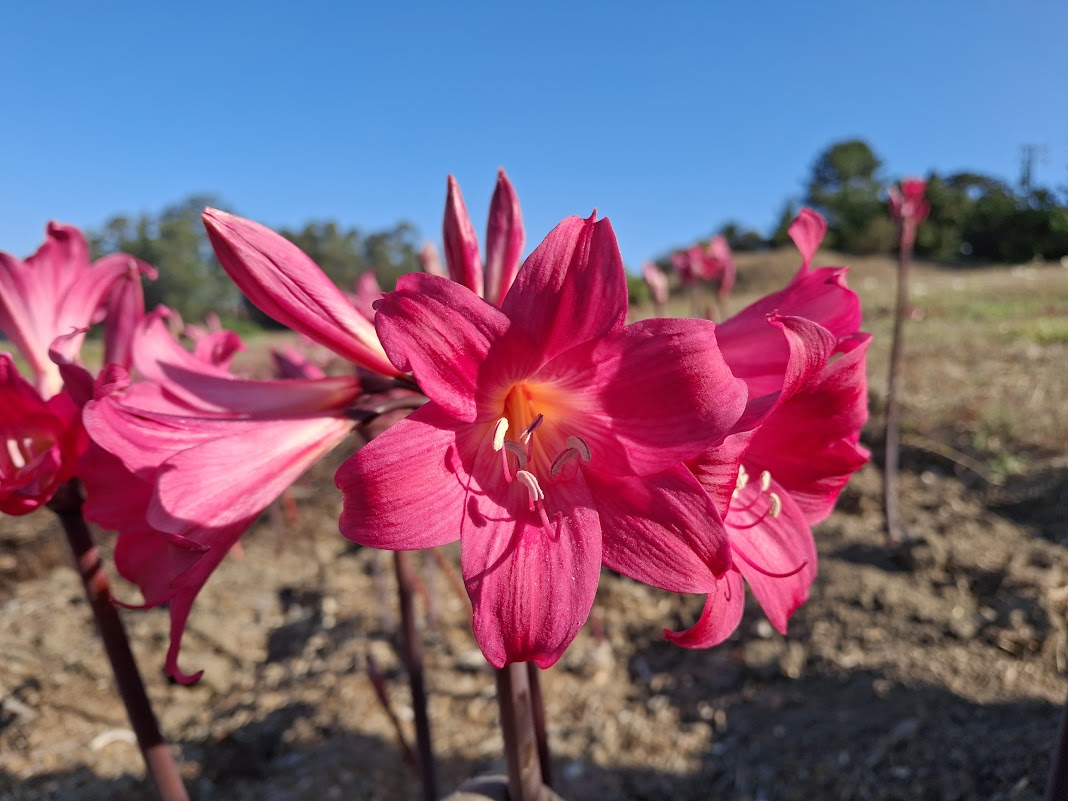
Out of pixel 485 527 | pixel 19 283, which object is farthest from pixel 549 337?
pixel 19 283

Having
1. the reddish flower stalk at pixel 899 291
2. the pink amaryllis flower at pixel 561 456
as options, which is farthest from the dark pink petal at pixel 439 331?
the reddish flower stalk at pixel 899 291

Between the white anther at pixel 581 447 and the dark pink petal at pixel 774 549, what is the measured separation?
0.27 meters

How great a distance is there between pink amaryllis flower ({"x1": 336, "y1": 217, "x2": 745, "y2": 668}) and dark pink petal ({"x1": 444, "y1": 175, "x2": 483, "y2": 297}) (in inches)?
9.8

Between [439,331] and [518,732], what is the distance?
1.86 feet

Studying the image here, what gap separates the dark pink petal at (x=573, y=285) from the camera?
2.48ft

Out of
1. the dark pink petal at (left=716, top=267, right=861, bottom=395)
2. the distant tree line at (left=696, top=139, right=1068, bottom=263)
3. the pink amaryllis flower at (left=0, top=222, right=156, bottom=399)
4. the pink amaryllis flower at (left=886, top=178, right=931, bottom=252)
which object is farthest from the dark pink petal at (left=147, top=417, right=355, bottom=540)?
the distant tree line at (left=696, top=139, right=1068, bottom=263)

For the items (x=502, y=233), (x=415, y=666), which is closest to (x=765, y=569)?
(x=502, y=233)

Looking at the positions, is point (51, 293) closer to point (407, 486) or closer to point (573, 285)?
point (407, 486)

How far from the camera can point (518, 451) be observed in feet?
2.85

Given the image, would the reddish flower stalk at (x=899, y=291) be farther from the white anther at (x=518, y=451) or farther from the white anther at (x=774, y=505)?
the white anther at (x=518, y=451)

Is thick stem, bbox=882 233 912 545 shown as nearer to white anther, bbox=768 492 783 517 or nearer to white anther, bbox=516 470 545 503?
white anther, bbox=768 492 783 517

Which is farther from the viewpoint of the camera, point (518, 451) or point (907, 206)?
point (907, 206)

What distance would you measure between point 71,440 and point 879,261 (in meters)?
23.1

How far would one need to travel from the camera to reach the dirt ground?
6.48 feet
